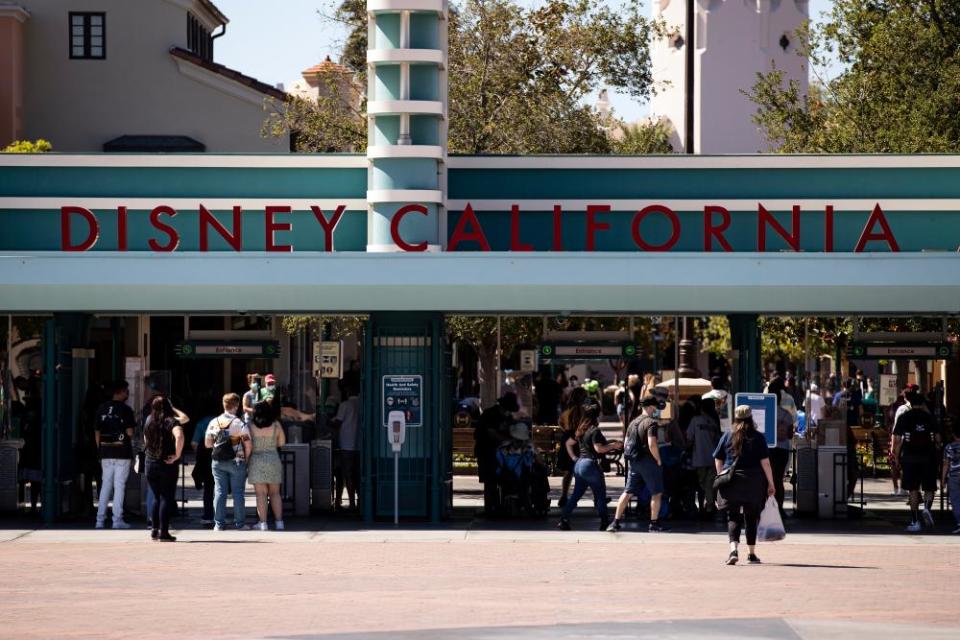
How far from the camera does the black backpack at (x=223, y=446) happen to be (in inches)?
804

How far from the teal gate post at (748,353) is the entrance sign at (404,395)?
13.9 ft

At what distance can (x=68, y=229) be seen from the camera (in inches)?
955

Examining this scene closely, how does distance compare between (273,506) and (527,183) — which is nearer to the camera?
(273,506)

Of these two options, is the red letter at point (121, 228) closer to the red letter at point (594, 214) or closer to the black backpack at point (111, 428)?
the black backpack at point (111, 428)

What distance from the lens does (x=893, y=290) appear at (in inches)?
821

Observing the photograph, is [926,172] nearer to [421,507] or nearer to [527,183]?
[527,183]

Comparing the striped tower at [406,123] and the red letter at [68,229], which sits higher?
the striped tower at [406,123]

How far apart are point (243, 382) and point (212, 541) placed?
78.8 feet

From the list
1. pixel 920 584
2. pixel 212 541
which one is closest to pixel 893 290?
pixel 920 584

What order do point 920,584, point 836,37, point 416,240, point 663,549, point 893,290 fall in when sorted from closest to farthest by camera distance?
point 920,584
point 663,549
point 893,290
point 416,240
point 836,37

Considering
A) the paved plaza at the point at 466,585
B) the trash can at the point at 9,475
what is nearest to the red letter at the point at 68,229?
the trash can at the point at 9,475

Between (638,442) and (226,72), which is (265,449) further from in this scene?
(226,72)

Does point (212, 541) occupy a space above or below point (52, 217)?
below

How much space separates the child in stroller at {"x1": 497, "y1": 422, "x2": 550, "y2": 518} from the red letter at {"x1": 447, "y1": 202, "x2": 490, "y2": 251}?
127 inches
